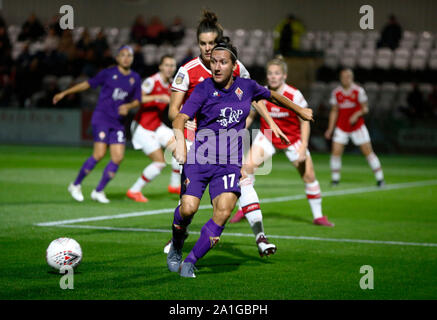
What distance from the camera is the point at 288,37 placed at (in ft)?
85.4

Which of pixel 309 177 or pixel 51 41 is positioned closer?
pixel 309 177

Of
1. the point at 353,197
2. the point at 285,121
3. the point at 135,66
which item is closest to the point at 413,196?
the point at 353,197

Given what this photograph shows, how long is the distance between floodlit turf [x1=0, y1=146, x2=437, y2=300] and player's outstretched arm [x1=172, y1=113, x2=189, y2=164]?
1031mm

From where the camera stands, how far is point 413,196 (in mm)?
13383

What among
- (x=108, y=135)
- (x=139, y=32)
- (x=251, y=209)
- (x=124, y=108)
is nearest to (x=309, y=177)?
(x=251, y=209)

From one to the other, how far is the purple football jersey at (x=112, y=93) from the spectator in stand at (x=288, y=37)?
48.7 ft

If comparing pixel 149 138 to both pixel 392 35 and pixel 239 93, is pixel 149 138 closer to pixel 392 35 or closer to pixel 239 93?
pixel 239 93

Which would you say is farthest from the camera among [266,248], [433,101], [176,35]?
[176,35]

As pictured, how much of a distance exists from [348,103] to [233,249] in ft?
27.7

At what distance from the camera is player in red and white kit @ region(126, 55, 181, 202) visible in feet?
40.1

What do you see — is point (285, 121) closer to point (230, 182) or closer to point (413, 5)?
point (230, 182)

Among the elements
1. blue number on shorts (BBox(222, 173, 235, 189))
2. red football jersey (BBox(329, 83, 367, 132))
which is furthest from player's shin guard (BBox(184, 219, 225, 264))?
red football jersey (BBox(329, 83, 367, 132))
